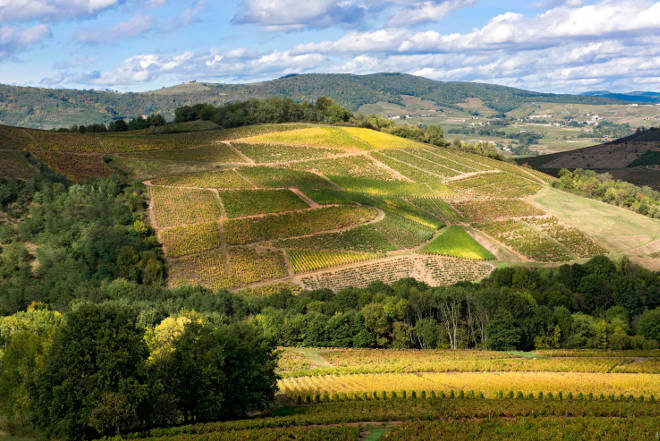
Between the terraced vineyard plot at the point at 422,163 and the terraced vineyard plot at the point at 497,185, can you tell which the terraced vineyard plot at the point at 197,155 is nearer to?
the terraced vineyard plot at the point at 422,163

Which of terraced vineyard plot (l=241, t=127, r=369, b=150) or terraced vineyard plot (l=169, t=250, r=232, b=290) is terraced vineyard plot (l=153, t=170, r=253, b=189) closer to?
terraced vineyard plot (l=241, t=127, r=369, b=150)

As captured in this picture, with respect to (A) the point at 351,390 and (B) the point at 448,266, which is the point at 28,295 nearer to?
(A) the point at 351,390

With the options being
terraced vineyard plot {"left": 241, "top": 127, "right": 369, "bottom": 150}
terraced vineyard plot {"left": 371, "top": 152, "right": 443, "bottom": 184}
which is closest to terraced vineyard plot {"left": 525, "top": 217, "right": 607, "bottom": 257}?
terraced vineyard plot {"left": 371, "top": 152, "right": 443, "bottom": 184}

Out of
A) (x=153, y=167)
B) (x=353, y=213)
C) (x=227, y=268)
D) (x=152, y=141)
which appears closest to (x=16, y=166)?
(x=153, y=167)

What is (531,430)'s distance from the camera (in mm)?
29094

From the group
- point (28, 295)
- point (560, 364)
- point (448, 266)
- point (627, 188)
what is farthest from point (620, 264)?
point (28, 295)

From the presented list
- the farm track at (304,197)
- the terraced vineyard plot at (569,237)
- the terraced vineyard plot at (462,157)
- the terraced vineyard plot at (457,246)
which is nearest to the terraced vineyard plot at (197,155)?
the farm track at (304,197)

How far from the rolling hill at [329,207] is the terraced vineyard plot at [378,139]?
0.90 metres

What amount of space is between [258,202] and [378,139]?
192 feet

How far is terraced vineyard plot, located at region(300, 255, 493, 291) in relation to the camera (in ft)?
256

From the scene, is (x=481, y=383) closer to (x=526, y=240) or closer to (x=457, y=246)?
(x=457, y=246)

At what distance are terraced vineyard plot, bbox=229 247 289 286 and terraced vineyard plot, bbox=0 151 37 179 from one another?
48.5m

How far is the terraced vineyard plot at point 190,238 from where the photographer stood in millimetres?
83806

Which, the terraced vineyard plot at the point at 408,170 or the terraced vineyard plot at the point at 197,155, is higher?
the terraced vineyard plot at the point at 197,155
